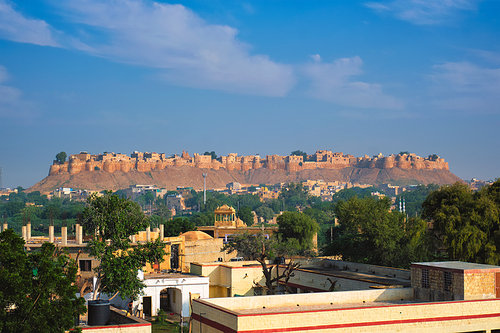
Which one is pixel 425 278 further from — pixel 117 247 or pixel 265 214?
pixel 265 214

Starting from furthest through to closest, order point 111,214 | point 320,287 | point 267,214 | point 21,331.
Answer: point 267,214
point 320,287
point 111,214
point 21,331

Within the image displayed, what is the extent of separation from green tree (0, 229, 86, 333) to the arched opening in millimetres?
17407

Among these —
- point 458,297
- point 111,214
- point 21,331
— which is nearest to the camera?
point 21,331

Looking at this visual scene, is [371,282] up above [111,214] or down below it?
below

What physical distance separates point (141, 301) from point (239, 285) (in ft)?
18.0

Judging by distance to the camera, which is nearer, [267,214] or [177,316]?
[177,316]

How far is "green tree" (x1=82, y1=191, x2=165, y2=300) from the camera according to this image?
21.2m

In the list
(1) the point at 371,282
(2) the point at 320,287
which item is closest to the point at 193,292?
(2) the point at 320,287

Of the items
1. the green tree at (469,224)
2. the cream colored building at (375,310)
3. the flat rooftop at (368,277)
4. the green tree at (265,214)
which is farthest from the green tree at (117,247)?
the green tree at (265,214)

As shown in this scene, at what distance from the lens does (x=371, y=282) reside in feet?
84.8

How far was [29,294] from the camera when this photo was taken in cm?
1553

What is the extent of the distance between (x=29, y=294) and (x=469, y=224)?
2402 cm

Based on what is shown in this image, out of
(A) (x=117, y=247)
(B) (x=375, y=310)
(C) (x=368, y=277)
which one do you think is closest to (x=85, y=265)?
(A) (x=117, y=247)

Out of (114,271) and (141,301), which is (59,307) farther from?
(141,301)
